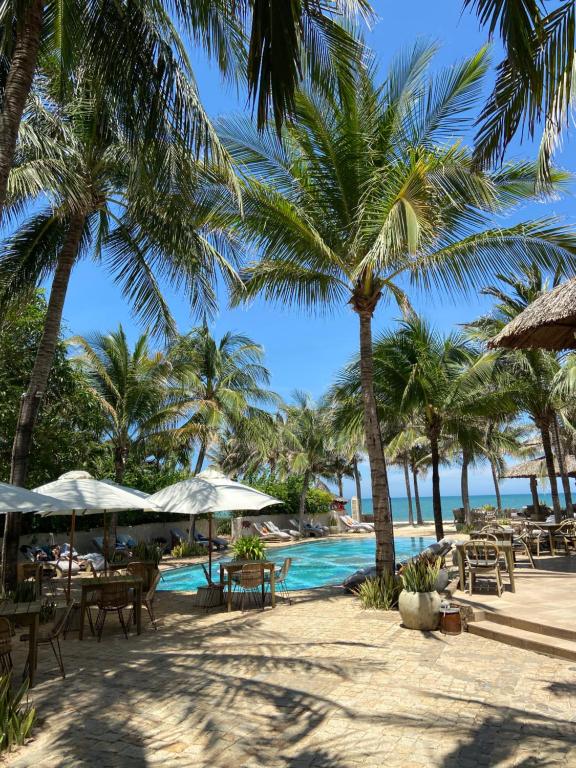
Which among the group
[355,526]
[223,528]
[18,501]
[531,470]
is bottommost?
[355,526]

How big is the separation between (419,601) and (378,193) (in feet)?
21.1

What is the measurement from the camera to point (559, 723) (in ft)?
12.6

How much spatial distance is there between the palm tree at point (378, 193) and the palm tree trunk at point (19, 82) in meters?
3.40

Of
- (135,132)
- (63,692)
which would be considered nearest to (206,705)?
(63,692)

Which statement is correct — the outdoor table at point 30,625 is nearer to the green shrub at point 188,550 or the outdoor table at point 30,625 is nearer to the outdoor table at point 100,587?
the outdoor table at point 100,587

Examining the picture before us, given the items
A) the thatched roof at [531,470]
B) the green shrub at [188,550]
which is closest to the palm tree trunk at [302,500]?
the green shrub at [188,550]

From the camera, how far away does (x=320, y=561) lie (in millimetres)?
20438

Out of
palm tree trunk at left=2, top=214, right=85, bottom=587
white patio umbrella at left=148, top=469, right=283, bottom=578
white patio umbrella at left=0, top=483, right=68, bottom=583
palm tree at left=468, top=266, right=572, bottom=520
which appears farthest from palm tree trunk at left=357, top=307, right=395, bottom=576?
palm tree at left=468, top=266, right=572, bottom=520

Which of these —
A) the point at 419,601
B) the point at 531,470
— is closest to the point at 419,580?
the point at 419,601

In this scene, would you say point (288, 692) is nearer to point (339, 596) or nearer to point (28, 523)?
point (339, 596)

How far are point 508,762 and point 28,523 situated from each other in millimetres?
16159

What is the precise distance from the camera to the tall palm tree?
23.8ft

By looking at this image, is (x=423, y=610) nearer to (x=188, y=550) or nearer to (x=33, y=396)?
(x=33, y=396)

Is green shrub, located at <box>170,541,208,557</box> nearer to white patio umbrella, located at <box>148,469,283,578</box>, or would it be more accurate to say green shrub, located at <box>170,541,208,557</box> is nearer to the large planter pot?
white patio umbrella, located at <box>148,469,283,578</box>
